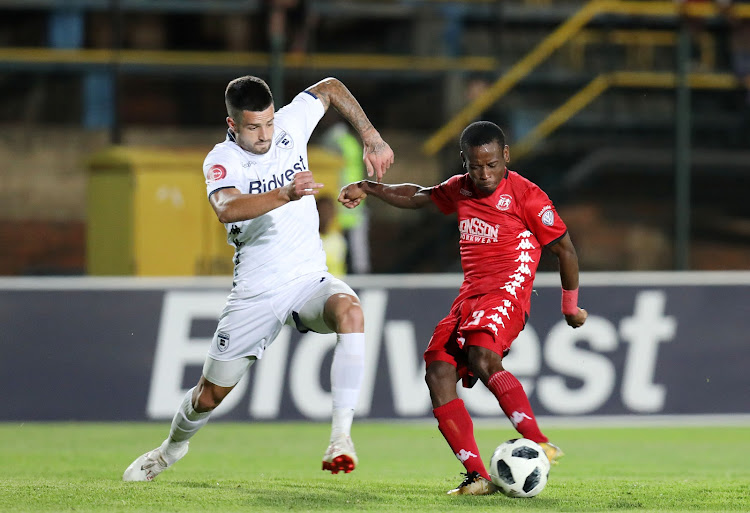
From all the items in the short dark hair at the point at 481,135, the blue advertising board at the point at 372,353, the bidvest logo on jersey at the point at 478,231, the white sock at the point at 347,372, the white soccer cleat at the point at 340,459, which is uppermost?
the short dark hair at the point at 481,135

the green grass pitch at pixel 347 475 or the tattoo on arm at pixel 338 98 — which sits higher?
the tattoo on arm at pixel 338 98

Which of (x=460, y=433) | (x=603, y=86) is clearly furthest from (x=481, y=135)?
(x=603, y=86)

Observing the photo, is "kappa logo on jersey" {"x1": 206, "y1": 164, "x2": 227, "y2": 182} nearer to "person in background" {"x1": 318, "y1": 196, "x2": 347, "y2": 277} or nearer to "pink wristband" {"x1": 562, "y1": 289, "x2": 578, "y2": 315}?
"pink wristband" {"x1": 562, "y1": 289, "x2": 578, "y2": 315}

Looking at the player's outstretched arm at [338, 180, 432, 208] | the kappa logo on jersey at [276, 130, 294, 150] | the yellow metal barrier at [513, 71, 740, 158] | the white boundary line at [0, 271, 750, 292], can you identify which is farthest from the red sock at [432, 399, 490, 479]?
the yellow metal barrier at [513, 71, 740, 158]

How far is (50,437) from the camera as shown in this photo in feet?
31.7

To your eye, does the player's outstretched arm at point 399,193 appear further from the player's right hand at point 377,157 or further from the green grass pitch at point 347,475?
the green grass pitch at point 347,475

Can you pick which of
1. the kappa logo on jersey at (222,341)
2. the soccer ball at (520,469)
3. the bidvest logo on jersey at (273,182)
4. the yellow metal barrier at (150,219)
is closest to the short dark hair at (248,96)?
the bidvest logo on jersey at (273,182)

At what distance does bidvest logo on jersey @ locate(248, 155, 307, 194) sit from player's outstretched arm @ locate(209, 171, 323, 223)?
27cm

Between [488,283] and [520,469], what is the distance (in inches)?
38.2

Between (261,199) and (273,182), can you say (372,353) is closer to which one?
(273,182)

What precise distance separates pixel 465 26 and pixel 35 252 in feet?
18.5

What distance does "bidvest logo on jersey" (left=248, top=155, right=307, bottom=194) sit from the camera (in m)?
6.14

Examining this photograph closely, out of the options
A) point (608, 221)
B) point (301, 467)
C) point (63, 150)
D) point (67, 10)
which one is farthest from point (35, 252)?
point (301, 467)

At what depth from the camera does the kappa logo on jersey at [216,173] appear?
19.6 ft
